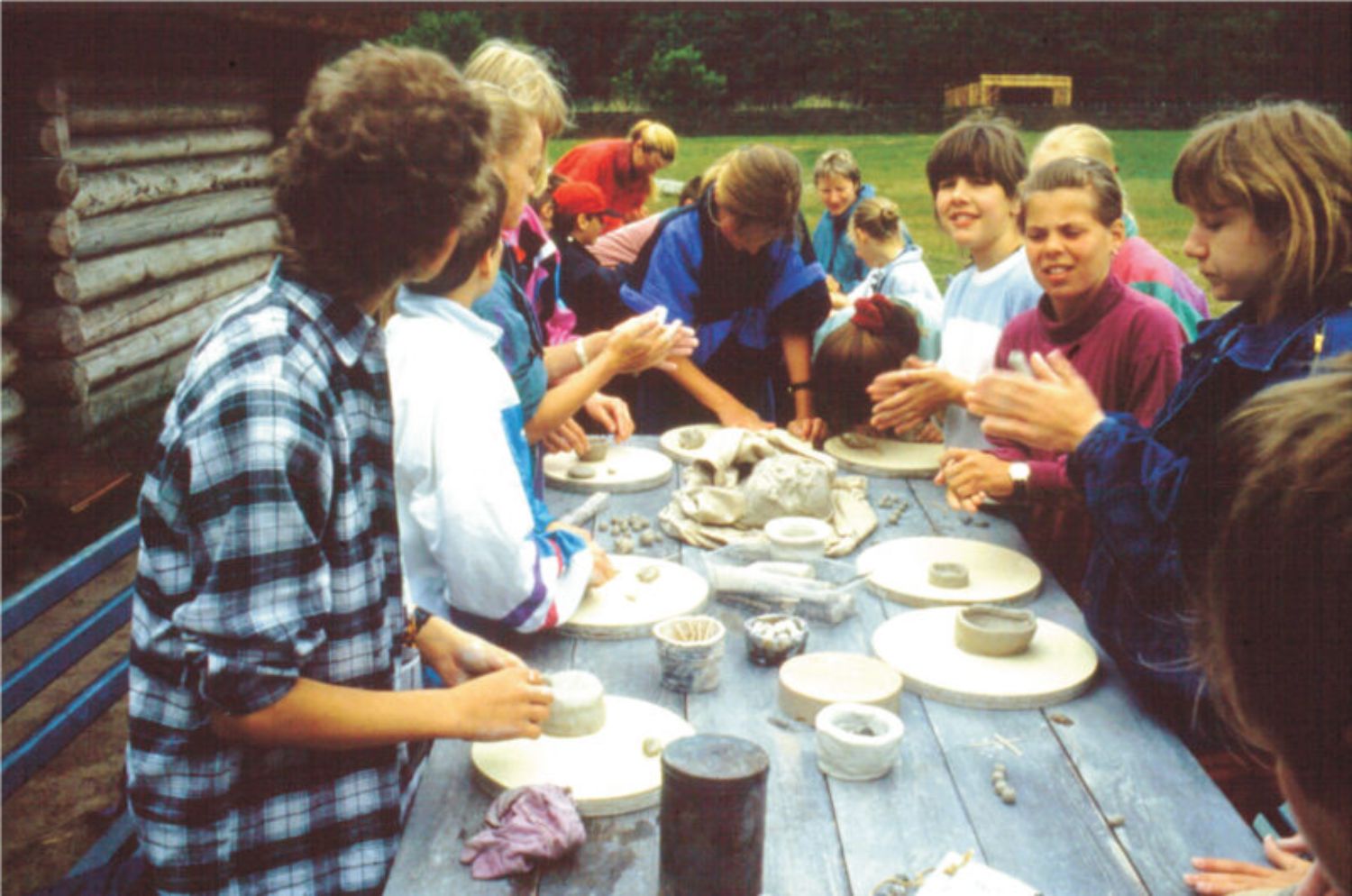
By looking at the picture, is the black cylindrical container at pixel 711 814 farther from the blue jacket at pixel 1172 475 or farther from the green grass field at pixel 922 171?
the green grass field at pixel 922 171

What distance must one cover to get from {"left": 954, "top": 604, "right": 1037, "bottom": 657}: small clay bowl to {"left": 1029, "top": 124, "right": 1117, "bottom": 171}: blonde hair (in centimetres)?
211

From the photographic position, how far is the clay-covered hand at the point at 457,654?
1963 millimetres

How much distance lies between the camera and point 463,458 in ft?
6.70

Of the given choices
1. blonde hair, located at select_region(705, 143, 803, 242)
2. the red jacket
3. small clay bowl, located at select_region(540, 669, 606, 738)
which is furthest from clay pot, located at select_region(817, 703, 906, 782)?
the red jacket

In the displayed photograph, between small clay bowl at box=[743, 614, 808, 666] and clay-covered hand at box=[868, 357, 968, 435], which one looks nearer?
small clay bowl at box=[743, 614, 808, 666]

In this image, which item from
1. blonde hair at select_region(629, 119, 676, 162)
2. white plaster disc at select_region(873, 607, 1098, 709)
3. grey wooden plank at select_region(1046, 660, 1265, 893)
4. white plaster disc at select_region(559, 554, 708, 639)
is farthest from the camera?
blonde hair at select_region(629, 119, 676, 162)

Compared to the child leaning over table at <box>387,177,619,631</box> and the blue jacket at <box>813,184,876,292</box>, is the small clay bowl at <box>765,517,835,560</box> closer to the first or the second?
the child leaning over table at <box>387,177,619,631</box>

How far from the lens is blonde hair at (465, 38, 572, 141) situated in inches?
128

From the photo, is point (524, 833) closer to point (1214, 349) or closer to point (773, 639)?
point (773, 639)

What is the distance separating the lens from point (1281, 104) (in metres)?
2.19

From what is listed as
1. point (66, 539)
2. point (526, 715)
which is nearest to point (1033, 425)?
point (526, 715)

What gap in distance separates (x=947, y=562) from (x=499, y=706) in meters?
1.34

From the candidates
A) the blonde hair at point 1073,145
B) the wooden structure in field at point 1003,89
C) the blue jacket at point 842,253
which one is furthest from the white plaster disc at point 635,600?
the wooden structure in field at point 1003,89

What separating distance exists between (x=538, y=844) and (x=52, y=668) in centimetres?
119
